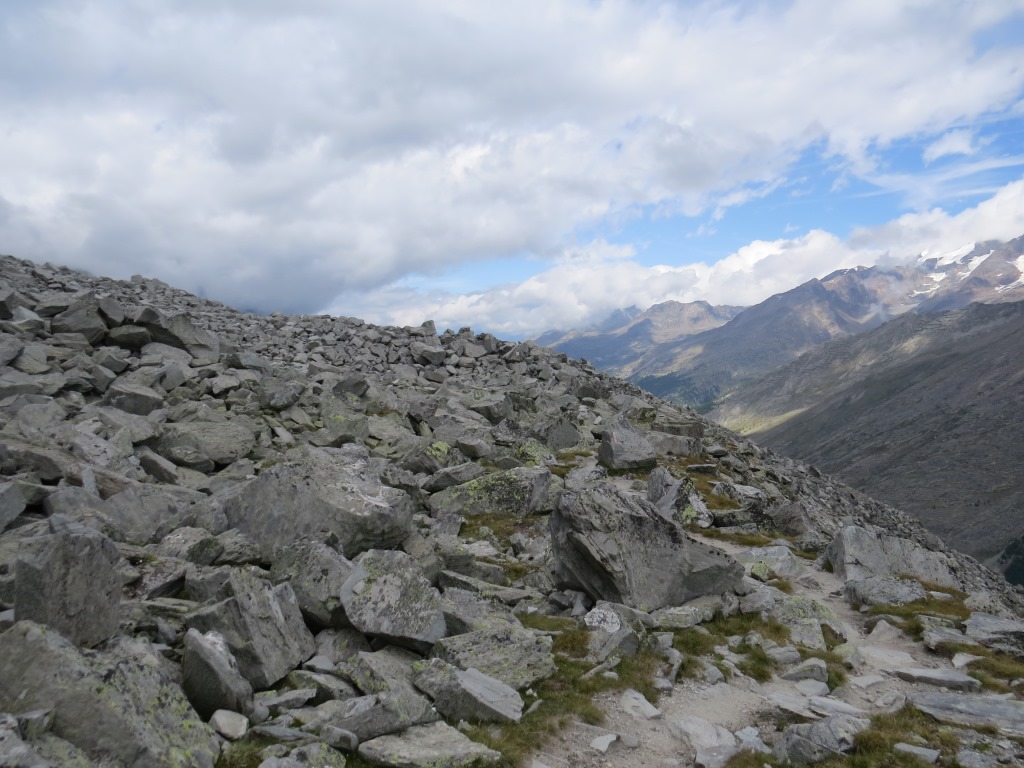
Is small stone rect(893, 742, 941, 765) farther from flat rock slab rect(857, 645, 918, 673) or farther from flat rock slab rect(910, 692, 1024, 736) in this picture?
flat rock slab rect(857, 645, 918, 673)

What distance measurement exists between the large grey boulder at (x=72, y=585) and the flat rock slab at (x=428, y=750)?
5.61m

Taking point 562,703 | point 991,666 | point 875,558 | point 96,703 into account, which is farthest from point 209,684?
point 875,558

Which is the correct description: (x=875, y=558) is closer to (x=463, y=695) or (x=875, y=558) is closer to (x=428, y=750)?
(x=463, y=695)

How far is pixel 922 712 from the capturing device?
563 inches

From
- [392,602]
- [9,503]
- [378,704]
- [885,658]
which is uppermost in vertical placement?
[9,503]

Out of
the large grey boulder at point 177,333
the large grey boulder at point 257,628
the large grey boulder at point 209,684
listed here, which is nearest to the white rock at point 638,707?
the large grey boulder at point 257,628

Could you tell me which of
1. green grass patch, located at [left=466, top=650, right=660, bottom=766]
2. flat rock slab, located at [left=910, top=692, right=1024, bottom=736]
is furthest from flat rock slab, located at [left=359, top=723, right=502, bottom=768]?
flat rock slab, located at [left=910, top=692, right=1024, bottom=736]

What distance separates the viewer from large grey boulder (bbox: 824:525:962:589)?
1020 inches

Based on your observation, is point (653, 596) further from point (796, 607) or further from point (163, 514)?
point (163, 514)

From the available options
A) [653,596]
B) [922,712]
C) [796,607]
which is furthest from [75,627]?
[796,607]

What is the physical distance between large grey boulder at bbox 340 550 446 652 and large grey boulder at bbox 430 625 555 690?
54 cm

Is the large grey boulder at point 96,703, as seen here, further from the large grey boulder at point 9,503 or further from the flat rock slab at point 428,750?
the large grey boulder at point 9,503

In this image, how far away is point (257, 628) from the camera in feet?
41.0

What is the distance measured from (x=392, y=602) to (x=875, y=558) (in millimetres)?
22595
